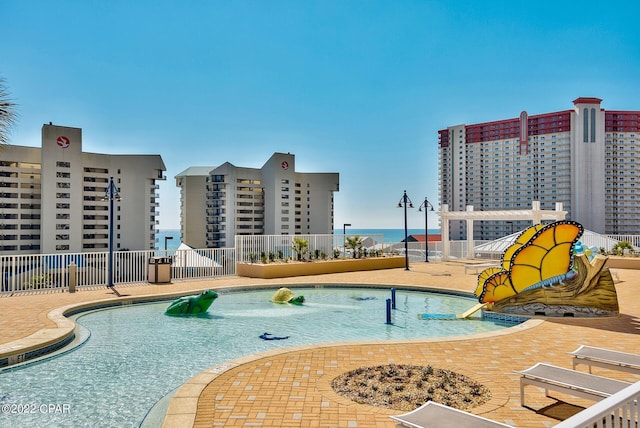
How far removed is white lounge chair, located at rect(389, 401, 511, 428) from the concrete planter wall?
13.2m

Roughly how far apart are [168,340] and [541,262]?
8.21m

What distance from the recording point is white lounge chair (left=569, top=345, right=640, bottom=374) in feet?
15.3

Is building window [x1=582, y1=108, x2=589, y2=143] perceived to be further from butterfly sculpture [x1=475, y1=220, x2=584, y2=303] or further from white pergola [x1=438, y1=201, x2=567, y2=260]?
butterfly sculpture [x1=475, y1=220, x2=584, y2=303]

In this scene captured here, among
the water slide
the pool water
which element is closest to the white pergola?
the pool water

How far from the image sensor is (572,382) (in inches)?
162

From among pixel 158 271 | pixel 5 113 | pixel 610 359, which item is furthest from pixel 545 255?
pixel 158 271

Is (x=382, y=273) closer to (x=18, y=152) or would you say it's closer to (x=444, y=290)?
(x=444, y=290)

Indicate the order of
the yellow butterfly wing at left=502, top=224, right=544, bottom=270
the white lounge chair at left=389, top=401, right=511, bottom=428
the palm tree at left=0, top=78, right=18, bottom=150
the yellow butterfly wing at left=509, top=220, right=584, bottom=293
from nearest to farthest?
1. the white lounge chair at left=389, top=401, right=511, bottom=428
2. the palm tree at left=0, top=78, right=18, bottom=150
3. the yellow butterfly wing at left=509, top=220, right=584, bottom=293
4. the yellow butterfly wing at left=502, top=224, right=544, bottom=270

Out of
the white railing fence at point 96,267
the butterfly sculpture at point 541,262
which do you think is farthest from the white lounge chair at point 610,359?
the white railing fence at point 96,267

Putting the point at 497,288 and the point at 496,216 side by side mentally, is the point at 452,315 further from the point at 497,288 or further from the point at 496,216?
the point at 496,216

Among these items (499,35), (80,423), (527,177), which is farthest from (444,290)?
(527,177)

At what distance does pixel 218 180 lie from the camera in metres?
95.9

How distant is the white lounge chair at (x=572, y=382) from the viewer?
12.8 ft

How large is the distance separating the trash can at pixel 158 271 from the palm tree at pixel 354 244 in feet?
26.5
